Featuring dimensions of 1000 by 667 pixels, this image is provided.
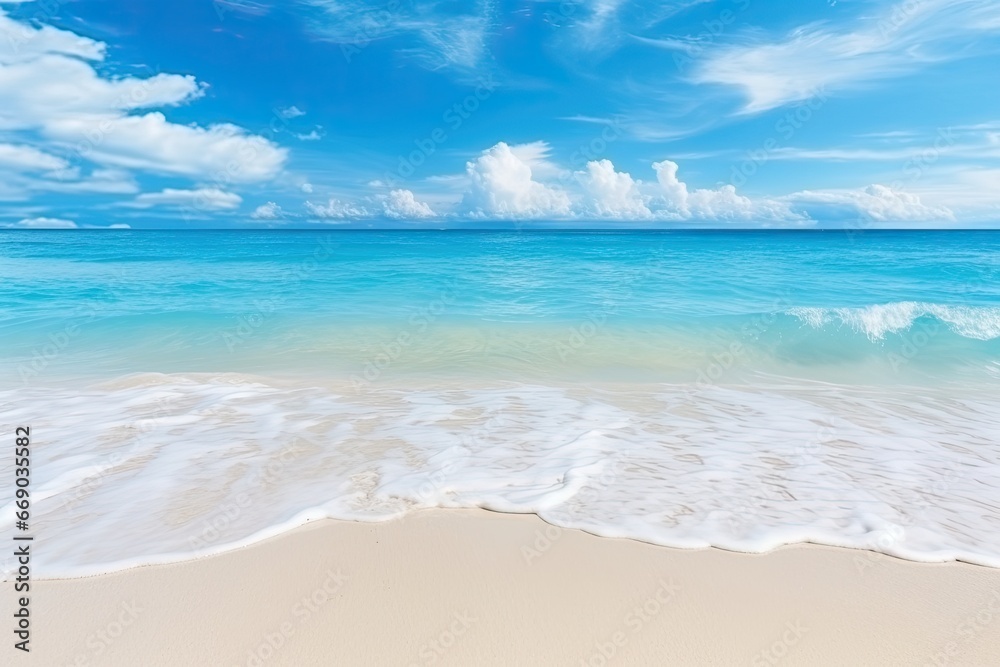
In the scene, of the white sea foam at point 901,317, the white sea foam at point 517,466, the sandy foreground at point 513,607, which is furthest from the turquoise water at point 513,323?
the sandy foreground at point 513,607

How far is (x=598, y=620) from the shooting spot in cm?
273

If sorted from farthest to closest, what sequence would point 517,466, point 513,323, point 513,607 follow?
point 513,323
point 517,466
point 513,607

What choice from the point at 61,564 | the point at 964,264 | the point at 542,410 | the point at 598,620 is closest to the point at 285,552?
the point at 61,564

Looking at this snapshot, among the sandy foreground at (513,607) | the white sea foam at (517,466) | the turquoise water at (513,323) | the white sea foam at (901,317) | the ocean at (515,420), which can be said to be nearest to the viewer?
the sandy foreground at (513,607)

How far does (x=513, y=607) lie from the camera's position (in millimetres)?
2846

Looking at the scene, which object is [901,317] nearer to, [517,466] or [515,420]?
[515,420]

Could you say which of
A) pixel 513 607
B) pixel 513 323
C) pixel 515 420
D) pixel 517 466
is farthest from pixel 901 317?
pixel 513 607

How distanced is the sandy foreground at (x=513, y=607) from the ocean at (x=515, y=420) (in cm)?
23

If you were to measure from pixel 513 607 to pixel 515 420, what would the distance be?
3293 millimetres

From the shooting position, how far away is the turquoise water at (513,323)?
9.48m

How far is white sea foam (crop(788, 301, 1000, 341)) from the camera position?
39.4 ft

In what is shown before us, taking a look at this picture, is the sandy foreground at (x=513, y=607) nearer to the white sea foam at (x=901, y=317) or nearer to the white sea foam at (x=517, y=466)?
the white sea foam at (x=517, y=466)

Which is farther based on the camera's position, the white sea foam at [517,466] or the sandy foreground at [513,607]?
the white sea foam at [517,466]

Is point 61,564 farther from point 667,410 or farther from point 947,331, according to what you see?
point 947,331
